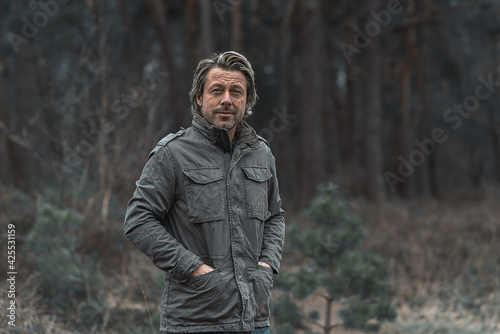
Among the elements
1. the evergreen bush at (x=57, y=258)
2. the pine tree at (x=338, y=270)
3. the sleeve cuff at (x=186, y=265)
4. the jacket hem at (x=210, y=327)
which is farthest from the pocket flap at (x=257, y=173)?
the evergreen bush at (x=57, y=258)

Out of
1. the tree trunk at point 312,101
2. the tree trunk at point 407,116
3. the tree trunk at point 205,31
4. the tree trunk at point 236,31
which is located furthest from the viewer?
the tree trunk at point 407,116

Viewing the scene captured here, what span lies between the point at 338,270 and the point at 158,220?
2.90 m

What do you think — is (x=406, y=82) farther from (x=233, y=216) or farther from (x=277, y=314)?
(x=233, y=216)

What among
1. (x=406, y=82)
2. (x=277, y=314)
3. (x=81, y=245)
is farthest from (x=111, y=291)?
(x=406, y=82)

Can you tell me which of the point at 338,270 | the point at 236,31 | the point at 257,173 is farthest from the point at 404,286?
the point at 236,31

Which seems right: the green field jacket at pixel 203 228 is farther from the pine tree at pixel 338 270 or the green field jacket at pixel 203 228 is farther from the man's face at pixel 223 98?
the pine tree at pixel 338 270

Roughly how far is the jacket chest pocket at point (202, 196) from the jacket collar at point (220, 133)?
6.3 inches

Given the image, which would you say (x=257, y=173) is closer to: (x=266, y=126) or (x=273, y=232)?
(x=273, y=232)

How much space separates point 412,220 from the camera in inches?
444

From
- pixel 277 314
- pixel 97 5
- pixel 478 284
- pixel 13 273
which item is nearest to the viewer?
pixel 277 314

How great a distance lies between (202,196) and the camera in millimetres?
2592

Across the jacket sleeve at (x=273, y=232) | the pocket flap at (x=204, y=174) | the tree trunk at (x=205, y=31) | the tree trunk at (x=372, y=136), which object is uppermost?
the tree trunk at (x=205, y=31)

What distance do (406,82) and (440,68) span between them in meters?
8.70

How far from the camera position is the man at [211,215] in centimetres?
252
